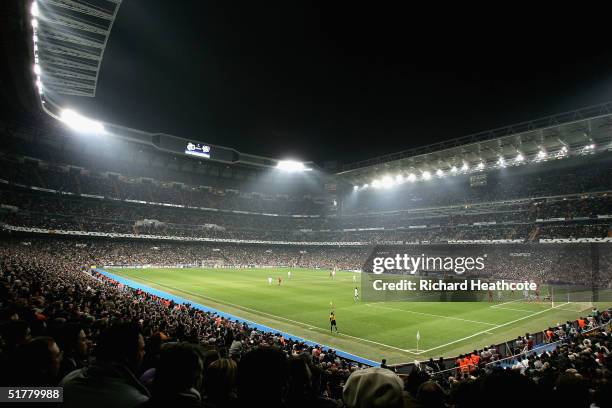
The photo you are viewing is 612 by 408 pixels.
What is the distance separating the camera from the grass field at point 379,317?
1880 cm

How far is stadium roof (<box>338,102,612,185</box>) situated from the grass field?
2570 centimetres

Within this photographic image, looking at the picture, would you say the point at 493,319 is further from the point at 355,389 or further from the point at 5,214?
the point at 5,214

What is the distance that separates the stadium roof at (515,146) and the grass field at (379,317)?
1012 inches

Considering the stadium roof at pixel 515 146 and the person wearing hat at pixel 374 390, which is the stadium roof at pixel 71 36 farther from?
the stadium roof at pixel 515 146

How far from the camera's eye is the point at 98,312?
12.5 metres

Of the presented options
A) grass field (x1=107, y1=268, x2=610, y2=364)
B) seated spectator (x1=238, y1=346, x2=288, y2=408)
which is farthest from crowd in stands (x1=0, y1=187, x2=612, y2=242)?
seated spectator (x1=238, y1=346, x2=288, y2=408)

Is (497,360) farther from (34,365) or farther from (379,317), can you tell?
(34,365)

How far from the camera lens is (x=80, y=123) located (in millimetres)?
64312

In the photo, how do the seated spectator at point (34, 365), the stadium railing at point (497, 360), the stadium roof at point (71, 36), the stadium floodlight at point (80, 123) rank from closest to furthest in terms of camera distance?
the seated spectator at point (34, 365)
the stadium railing at point (497, 360)
the stadium roof at point (71, 36)
the stadium floodlight at point (80, 123)

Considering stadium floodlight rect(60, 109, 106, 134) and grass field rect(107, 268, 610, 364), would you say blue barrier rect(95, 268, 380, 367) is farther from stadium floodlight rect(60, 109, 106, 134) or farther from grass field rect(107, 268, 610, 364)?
stadium floodlight rect(60, 109, 106, 134)

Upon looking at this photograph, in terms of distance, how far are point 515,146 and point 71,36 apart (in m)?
57.0

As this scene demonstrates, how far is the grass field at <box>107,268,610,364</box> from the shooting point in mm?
18797

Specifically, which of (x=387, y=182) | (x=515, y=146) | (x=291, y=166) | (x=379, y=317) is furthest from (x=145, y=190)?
(x=515, y=146)

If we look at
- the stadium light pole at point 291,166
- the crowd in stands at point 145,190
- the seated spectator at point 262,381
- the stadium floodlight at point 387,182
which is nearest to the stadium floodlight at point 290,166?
the stadium light pole at point 291,166
